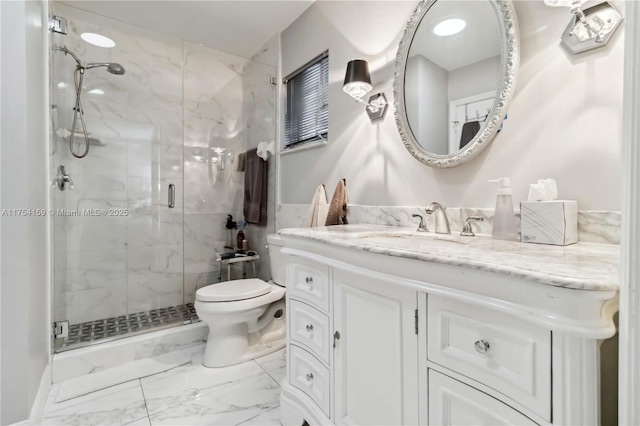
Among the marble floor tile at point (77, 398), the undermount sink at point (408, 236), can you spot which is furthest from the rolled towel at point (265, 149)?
the marble floor tile at point (77, 398)

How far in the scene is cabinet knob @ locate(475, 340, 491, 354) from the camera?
630mm

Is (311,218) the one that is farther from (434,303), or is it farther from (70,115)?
(70,115)

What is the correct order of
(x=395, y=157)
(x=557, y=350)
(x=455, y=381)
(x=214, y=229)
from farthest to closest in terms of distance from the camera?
(x=214, y=229), (x=395, y=157), (x=455, y=381), (x=557, y=350)

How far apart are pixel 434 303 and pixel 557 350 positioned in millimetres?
250

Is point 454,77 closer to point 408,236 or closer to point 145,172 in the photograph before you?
point 408,236

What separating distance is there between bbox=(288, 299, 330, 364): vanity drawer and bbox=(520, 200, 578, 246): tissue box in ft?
2.45

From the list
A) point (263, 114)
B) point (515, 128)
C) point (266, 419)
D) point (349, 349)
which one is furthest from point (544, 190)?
point (263, 114)

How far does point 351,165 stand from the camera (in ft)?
5.91

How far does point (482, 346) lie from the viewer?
633 millimetres

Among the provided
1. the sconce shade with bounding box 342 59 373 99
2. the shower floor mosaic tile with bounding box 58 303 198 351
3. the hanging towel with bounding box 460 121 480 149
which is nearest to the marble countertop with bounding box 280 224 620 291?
the hanging towel with bounding box 460 121 480 149

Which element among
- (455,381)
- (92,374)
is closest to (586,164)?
(455,381)

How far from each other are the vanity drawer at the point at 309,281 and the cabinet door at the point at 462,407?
46 centimetres

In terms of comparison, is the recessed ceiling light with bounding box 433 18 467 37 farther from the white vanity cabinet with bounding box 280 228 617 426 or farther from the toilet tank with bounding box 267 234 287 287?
the toilet tank with bounding box 267 234 287 287

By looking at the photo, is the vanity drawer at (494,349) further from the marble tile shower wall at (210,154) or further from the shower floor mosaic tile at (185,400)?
the marble tile shower wall at (210,154)
